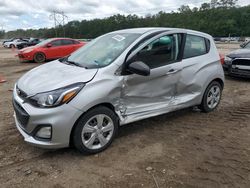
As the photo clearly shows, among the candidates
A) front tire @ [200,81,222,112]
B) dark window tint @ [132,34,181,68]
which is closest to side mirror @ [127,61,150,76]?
dark window tint @ [132,34,181,68]

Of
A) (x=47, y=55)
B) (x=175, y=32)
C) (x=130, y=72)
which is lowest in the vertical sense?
(x=47, y=55)

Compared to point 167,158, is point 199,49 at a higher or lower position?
higher

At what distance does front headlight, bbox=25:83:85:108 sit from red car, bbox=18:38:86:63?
12.4m

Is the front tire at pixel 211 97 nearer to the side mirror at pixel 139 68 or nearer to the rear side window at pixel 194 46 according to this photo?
the rear side window at pixel 194 46

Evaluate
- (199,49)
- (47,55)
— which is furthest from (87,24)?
(199,49)

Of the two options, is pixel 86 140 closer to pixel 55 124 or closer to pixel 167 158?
pixel 55 124

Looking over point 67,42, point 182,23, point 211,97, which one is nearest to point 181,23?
point 182,23

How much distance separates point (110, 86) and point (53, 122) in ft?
3.04

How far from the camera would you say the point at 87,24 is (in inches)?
3930

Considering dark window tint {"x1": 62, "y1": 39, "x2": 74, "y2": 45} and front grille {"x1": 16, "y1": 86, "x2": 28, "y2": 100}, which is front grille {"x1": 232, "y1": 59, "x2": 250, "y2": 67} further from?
dark window tint {"x1": 62, "y1": 39, "x2": 74, "y2": 45}

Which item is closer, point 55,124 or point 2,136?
Answer: point 55,124

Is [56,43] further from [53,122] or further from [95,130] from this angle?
[53,122]

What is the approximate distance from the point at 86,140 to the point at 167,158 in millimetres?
1139

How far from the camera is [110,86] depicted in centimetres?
394
